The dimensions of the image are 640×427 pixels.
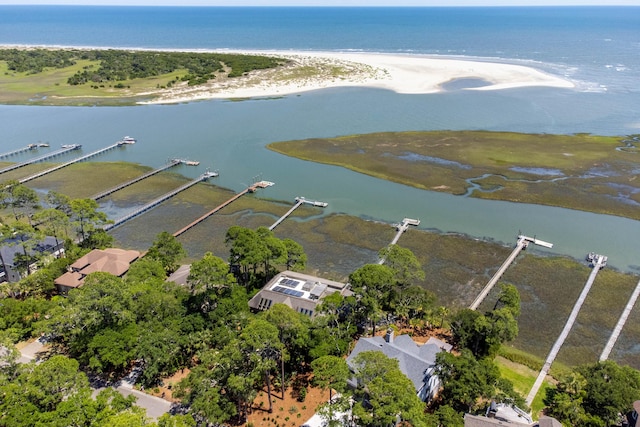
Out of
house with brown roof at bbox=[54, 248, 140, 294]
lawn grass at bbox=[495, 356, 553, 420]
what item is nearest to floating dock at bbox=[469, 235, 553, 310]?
lawn grass at bbox=[495, 356, 553, 420]

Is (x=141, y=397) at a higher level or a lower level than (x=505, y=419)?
lower

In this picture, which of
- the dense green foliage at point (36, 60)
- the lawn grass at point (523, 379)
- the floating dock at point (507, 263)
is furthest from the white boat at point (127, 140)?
the dense green foliage at point (36, 60)

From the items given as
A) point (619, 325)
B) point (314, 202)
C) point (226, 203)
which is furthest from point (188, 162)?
point (619, 325)

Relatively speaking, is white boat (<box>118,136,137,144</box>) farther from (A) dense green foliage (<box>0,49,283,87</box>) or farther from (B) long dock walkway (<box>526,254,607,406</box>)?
(B) long dock walkway (<box>526,254,607,406</box>)

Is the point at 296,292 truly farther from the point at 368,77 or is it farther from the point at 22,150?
the point at 368,77

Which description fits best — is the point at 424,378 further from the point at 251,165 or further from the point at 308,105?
the point at 308,105

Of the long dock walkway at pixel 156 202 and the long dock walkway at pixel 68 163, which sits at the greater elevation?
the long dock walkway at pixel 68 163

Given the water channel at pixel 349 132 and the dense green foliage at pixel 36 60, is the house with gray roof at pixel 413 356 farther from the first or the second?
the dense green foliage at pixel 36 60
